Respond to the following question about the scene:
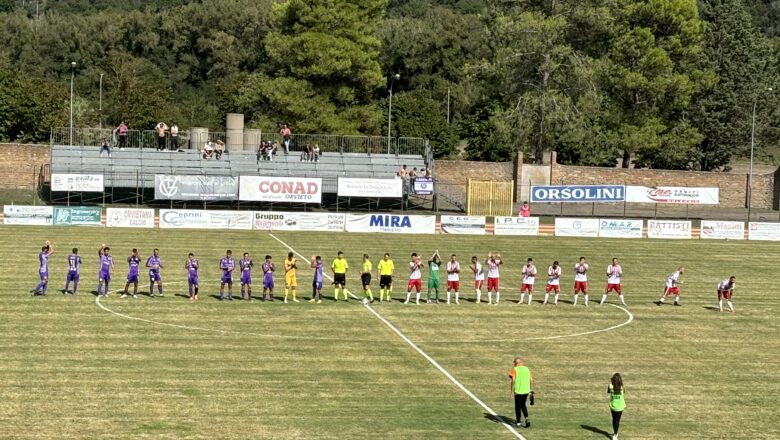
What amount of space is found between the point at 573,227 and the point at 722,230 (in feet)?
31.5

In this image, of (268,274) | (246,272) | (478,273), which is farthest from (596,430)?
(246,272)

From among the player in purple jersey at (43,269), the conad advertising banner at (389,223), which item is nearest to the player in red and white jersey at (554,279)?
the player in purple jersey at (43,269)

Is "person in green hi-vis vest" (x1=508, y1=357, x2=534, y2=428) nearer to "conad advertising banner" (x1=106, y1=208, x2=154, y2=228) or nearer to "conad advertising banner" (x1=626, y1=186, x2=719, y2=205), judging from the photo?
"conad advertising banner" (x1=106, y1=208, x2=154, y2=228)

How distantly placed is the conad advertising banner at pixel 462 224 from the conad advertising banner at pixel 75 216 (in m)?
19.5

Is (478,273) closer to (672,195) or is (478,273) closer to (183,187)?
(183,187)

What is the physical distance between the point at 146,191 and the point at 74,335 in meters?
38.6

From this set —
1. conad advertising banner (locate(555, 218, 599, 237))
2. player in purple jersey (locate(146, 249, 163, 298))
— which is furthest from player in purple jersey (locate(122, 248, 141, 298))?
conad advertising banner (locate(555, 218, 599, 237))

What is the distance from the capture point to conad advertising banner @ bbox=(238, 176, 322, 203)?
71.1 meters

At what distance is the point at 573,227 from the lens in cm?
6906

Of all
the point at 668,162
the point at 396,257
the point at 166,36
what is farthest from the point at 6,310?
the point at 166,36

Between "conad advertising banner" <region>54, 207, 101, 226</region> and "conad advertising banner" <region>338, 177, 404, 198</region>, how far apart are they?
16.2 metres

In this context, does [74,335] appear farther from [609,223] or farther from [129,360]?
[609,223]

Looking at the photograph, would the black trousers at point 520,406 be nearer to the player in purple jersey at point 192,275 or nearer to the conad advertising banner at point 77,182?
the player in purple jersey at point 192,275

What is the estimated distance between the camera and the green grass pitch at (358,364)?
27516 mm
